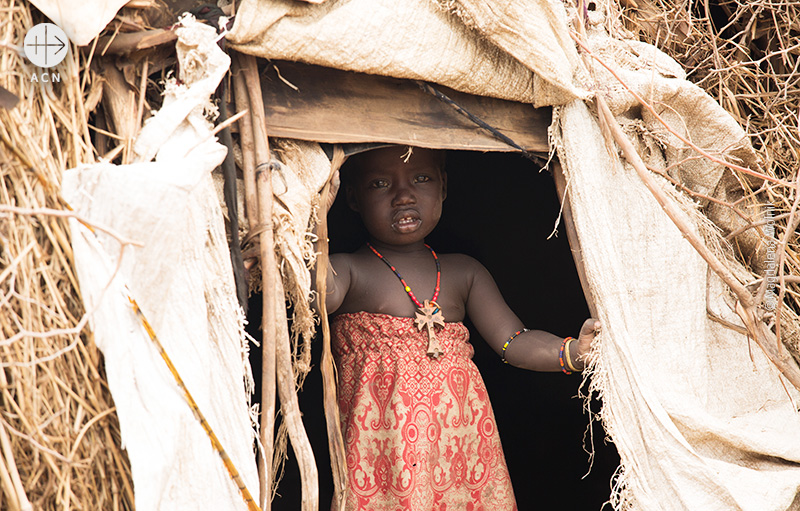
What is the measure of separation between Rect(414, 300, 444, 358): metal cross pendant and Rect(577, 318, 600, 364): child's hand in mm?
366

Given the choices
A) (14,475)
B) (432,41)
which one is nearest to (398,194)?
(432,41)

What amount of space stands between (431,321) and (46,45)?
114 centimetres

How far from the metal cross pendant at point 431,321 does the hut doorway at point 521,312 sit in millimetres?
711

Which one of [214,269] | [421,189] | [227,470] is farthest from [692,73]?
[227,470]

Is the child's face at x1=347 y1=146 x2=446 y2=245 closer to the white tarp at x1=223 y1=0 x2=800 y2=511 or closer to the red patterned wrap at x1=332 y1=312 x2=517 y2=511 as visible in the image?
the red patterned wrap at x1=332 y1=312 x2=517 y2=511

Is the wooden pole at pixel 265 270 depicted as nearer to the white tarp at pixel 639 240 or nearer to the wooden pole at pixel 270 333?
the wooden pole at pixel 270 333

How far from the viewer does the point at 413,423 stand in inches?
74.7

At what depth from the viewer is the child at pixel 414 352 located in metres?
1.89

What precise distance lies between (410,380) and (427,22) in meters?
0.89

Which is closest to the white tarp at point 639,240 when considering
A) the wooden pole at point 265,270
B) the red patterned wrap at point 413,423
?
the wooden pole at point 265,270

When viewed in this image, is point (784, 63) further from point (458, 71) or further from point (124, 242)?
point (124, 242)

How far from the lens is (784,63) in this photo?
2.29 m

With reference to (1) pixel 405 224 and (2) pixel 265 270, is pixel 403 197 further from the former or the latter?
(2) pixel 265 270

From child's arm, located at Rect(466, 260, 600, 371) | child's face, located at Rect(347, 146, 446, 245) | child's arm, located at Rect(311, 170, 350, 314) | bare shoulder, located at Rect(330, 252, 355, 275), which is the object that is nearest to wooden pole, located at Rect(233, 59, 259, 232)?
child's arm, located at Rect(311, 170, 350, 314)
